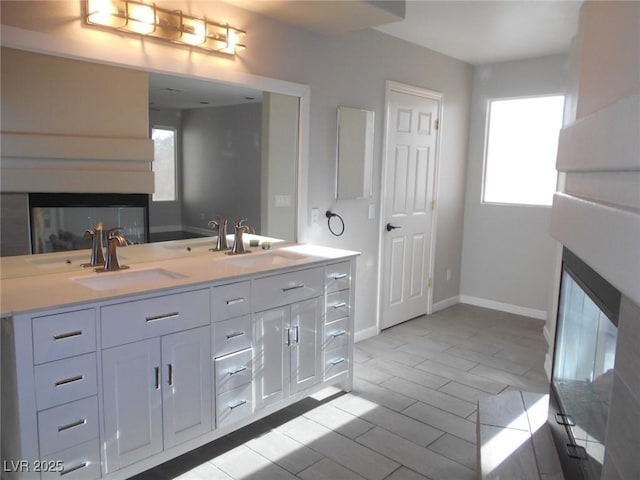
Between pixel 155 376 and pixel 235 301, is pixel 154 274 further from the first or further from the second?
pixel 155 376

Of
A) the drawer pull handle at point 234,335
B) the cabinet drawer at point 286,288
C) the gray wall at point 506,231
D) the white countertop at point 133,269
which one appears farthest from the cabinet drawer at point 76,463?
the gray wall at point 506,231

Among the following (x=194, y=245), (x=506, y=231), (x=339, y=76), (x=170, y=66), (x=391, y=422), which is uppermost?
(x=339, y=76)

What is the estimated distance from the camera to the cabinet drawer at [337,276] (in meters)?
2.90

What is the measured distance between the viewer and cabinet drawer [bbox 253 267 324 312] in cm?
252

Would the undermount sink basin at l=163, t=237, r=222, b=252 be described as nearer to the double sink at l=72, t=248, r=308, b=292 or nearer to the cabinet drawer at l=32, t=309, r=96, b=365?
the double sink at l=72, t=248, r=308, b=292

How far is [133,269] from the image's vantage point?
7.91 feet

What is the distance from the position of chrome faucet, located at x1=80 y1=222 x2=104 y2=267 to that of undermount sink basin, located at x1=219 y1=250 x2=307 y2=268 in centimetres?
67

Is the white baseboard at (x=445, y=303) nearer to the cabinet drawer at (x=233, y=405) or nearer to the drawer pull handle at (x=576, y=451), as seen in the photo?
the cabinet drawer at (x=233, y=405)

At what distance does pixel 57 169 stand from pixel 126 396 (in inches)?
41.9

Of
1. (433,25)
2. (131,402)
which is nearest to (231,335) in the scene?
(131,402)

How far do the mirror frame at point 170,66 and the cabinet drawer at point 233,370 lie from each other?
115cm

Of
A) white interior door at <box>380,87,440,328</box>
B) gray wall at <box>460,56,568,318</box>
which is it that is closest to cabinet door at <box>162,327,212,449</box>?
white interior door at <box>380,87,440,328</box>

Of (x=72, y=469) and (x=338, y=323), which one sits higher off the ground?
(x=338, y=323)

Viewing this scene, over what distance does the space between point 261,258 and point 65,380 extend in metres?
1.35
